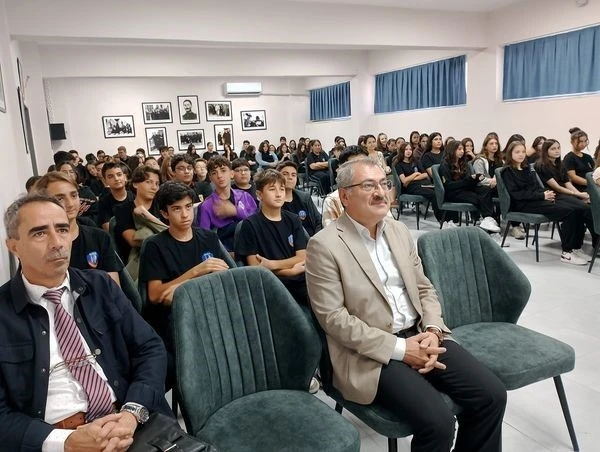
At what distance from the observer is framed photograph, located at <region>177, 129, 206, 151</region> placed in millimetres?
14055

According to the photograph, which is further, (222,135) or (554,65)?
(222,135)

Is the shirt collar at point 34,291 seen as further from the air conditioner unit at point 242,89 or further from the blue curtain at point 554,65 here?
the air conditioner unit at point 242,89

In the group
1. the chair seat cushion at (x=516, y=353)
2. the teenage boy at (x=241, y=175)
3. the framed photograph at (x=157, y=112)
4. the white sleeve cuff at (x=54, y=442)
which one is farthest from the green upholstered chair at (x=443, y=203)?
the framed photograph at (x=157, y=112)

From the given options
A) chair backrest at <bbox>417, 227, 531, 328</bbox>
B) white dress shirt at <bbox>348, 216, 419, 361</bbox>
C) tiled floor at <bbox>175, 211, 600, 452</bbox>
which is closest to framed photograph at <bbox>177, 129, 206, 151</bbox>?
tiled floor at <bbox>175, 211, 600, 452</bbox>

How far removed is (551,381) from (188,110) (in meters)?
13.1

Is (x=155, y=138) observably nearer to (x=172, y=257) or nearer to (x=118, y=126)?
(x=118, y=126)

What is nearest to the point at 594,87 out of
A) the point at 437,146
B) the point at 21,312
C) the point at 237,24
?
the point at 437,146

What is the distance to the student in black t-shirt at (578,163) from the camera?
17.6 feet

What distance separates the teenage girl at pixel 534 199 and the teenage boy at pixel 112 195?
381 cm

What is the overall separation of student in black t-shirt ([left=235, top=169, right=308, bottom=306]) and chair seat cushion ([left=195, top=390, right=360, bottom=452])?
3.19ft

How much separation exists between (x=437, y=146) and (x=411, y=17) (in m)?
2.56

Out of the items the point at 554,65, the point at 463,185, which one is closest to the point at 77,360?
the point at 463,185

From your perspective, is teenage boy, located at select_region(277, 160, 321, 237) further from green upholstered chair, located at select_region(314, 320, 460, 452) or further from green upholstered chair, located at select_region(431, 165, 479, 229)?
green upholstered chair, located at select_region(431, 165, 479, 229)

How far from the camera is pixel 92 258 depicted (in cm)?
227
